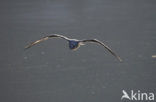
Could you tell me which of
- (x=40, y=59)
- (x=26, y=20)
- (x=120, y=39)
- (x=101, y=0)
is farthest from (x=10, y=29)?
(x=101, y=0)

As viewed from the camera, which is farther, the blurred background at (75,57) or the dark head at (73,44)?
the blurred background at (75,57)

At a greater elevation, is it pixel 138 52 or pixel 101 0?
pixel 101 0

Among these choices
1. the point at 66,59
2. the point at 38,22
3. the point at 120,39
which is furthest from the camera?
the point at 38,22

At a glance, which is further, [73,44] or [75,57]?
[75,57]

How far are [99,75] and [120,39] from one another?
9.07ft

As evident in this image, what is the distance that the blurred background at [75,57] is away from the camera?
43.4 feet

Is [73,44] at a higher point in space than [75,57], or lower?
higher

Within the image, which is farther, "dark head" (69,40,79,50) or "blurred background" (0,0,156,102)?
"blurred background" (0,0,156,102)

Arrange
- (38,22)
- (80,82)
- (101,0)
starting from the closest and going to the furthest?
Answer: 1. (80,82)
2. (38,22)
3. (101,0)

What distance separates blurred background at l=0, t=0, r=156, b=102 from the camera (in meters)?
13.2

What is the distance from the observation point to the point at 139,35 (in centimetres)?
1656

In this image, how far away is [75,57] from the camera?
14523mm

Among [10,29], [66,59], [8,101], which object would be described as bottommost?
[8,101]

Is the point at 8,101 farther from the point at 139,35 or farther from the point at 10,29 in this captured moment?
the point at 139,35
